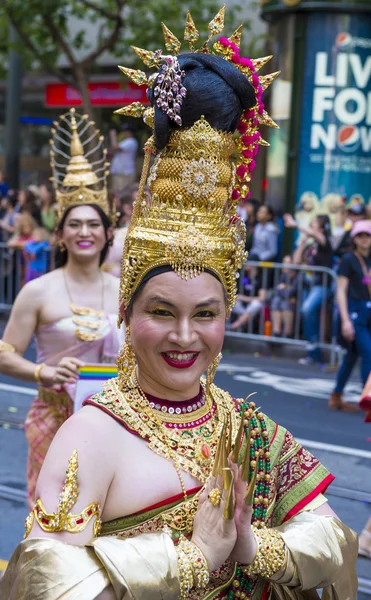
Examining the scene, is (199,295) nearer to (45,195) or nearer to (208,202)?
(208,202)

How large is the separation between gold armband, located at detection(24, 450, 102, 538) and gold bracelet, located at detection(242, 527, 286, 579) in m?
0.47

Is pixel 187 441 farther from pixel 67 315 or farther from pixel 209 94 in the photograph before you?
pixel 67 315

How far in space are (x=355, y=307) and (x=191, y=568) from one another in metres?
6.98

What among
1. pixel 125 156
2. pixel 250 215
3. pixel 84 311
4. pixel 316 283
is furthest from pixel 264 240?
pixel 84 311

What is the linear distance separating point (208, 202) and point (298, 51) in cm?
1171

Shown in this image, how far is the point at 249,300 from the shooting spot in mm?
11695

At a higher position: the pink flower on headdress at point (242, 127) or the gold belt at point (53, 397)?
the pink flower on headdress at point (242, 127)

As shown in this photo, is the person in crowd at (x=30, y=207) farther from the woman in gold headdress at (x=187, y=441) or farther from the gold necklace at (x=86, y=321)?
the woman in gold headdress at (x=187, y=441)

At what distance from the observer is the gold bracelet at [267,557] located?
2.42 m

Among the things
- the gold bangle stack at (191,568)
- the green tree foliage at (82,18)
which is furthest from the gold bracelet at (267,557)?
the green tree foliage at (82,18)

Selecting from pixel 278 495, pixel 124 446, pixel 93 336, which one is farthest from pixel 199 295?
pixel 93 336

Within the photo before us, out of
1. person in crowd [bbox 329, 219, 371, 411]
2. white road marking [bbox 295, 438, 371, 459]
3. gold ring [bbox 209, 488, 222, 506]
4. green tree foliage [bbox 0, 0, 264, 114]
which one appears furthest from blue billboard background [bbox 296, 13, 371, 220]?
gold ring [bbox 209, 488, 222, 506]

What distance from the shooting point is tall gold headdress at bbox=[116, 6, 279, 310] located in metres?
2.45

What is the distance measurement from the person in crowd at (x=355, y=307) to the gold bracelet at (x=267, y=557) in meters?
6.43
